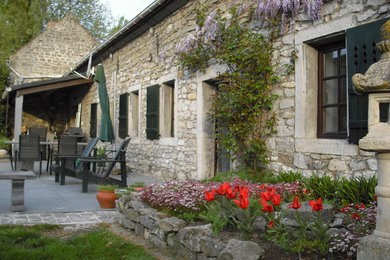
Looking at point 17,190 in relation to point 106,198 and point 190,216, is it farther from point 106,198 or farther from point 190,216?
point 190,216

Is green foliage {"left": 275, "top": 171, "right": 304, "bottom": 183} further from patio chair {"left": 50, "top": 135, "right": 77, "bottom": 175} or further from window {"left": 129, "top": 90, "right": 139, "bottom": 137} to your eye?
window {"left": 129, "top": 90, "right": 139, "bottom": 137}

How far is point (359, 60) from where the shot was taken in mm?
4043

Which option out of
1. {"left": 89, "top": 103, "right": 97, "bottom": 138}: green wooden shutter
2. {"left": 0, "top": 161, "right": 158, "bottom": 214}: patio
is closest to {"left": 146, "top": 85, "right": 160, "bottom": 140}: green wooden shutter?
{"left": 0, "top": 161, "right": 158, "bottom": 214}: patio

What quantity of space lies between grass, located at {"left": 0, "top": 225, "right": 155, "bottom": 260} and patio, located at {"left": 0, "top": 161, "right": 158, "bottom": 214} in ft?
3.88

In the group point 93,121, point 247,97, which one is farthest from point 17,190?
point 93,121

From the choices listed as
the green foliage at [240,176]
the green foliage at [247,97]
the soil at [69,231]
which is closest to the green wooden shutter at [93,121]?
the green foliage at [247,97]

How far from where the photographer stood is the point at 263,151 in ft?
17.5

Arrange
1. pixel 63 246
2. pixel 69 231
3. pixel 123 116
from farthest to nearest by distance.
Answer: pixel 123 116 → pixel 69 231 → pixel 63 246

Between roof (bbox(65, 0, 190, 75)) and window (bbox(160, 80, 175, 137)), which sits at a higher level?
roof (bbox(65, 0, 190, 75))

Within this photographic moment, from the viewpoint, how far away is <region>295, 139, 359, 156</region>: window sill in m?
4.19

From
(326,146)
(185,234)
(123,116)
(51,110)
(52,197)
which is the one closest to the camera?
(185,234)

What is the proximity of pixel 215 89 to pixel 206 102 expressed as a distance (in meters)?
0.29

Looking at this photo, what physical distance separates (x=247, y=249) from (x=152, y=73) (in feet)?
23.0

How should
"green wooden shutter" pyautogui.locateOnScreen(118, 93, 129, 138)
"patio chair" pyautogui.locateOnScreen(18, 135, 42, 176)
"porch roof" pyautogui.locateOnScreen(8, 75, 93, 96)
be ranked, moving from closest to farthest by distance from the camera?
"patio chair" pyautogui.locateOnScreen(18, 135, 42, 176) < "green wooden shutter" pyautogui.locateOnScreen(118, 93, 129, 138) < "porch roof" pyautogui.locateOnScreen(8, 75, 93, 96)
